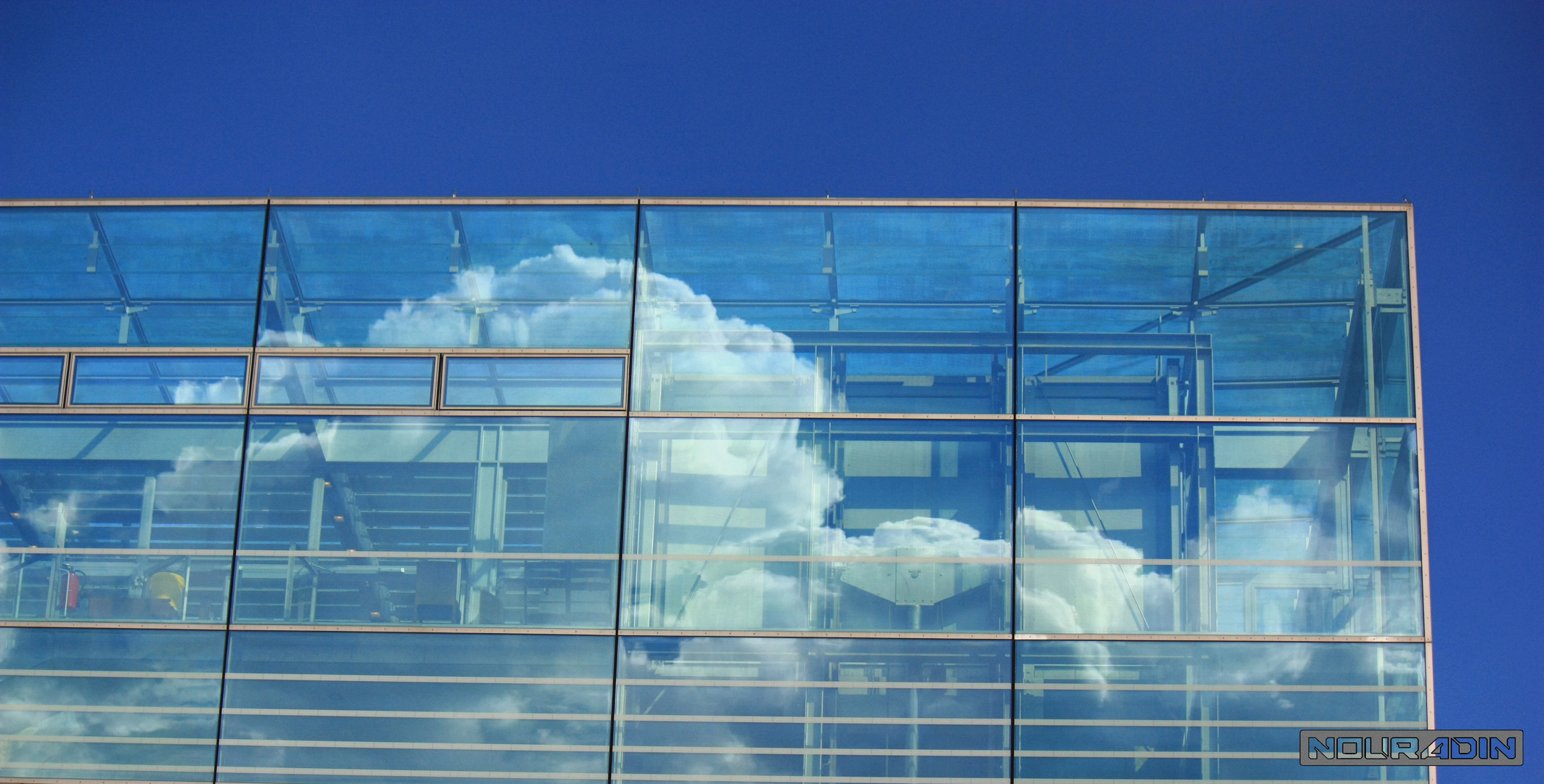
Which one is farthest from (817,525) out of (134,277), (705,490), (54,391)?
(54,391)

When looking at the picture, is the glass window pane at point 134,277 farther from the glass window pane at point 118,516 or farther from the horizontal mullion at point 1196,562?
the horizontal mullion at point 1196,562

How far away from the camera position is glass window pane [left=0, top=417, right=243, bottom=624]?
783cm

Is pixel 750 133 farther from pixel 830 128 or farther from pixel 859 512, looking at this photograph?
pixel 859 512

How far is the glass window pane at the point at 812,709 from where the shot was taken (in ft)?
24.6

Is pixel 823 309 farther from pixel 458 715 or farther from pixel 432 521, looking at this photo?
pixel 458 715

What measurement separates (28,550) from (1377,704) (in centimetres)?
827

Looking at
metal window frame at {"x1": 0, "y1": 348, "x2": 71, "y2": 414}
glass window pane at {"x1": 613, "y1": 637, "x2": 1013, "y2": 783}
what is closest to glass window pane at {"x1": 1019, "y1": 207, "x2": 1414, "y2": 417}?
glass window pane at {"x1": 613, "y1": 637, "x2": 1013, "y2": 783}

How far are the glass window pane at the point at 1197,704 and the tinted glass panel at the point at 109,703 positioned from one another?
Result: 494 cm

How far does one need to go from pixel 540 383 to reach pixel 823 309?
183 centimetres

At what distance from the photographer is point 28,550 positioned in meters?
7.93

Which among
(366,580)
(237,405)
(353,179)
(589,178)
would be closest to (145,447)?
(237,405)

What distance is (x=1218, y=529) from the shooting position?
7.71 metres

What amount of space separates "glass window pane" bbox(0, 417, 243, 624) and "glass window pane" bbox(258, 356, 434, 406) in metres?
0.35

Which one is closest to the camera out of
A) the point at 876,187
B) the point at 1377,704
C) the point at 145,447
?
the point at 1377,704
